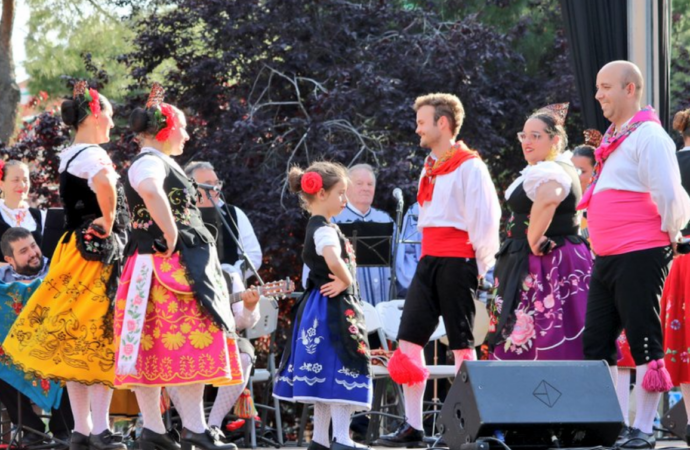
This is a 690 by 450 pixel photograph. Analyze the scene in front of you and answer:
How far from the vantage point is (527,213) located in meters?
6.62

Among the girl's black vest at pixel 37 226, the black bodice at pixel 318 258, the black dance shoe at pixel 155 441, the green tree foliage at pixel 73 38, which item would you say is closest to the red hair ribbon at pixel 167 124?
the black bodice at pixel 318 258

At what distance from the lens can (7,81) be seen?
12312 millimetres

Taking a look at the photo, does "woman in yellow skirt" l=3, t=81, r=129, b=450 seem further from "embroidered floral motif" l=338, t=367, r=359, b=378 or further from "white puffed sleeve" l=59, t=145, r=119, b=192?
"embroidered floral motif" l=338, t=367, r=359, b=378

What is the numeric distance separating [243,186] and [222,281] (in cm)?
453

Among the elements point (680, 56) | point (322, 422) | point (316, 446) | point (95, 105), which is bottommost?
point (316, 446)

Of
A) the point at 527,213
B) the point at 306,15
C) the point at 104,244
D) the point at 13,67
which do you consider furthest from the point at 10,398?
the point at 13,67

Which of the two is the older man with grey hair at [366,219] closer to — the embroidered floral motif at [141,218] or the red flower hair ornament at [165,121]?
the red flower hair ornament at [165,121]

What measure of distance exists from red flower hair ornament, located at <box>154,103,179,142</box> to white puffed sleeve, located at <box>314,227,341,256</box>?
2.90 feet

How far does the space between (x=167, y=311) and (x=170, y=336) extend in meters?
0.12

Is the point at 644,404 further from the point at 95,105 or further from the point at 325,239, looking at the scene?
the point at 95,105

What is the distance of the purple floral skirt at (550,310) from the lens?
6418 millimetres

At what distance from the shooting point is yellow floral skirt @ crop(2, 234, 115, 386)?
19.8 feet

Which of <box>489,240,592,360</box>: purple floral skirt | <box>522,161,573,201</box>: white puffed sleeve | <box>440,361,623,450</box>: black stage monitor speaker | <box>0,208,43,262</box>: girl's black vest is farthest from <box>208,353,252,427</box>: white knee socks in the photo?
<box>440,361,623,450</box>: black stage monitor speaker

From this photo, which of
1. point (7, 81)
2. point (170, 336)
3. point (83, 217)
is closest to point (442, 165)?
point (170, 336)
